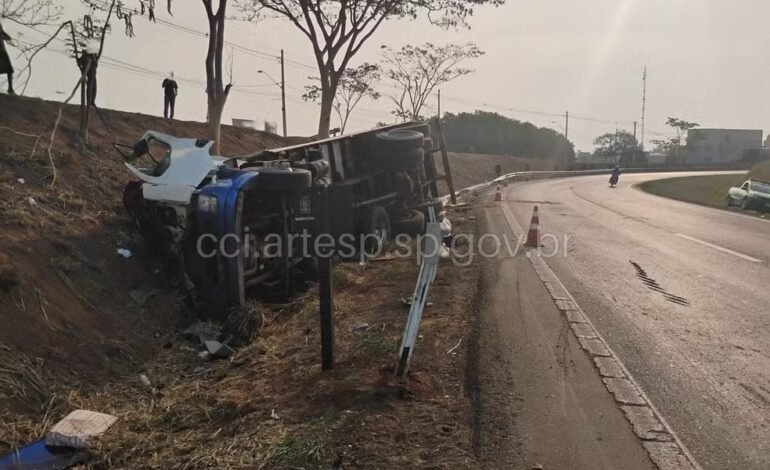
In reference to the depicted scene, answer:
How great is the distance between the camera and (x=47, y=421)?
467cm

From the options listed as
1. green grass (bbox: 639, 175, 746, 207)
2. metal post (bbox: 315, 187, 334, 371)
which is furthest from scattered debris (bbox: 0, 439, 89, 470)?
green grass (bbox: 639, 175, 746, 207)

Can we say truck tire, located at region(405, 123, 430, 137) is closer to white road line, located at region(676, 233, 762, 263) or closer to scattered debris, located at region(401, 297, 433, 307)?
white road line, located at region(676, 233, 762, 263)

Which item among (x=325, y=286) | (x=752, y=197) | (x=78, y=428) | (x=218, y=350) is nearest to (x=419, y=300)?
(x=325, y=286)

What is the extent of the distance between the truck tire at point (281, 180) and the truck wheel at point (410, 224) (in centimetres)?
493

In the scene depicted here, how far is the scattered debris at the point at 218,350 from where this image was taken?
6609 mm

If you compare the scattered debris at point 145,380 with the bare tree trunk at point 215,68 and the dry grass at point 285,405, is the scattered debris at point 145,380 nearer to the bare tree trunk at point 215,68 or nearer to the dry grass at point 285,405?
the dry grass at point 285,405

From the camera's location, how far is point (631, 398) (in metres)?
4.59

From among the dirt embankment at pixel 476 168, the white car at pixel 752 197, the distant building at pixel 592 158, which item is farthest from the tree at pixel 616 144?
the white car at pixel 752 197

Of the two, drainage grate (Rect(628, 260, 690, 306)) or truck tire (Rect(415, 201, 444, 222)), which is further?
truck tire (Rect(415, 201, 444, 222))

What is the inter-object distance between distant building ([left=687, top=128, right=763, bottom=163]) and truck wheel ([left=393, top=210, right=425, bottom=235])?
101553 millimetres

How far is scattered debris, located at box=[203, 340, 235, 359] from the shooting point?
6609 mm

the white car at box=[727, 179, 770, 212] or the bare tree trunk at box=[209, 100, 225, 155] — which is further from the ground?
the bare tree trunk at box=[209, 100, 225, 155]

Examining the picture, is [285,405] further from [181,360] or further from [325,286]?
[181,360]

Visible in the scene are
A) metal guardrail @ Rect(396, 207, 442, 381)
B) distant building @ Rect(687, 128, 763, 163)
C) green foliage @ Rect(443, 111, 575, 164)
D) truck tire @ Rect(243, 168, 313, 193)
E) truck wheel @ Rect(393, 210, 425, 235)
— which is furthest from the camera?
distant building @ Rect(687, 128, 763, 163)
